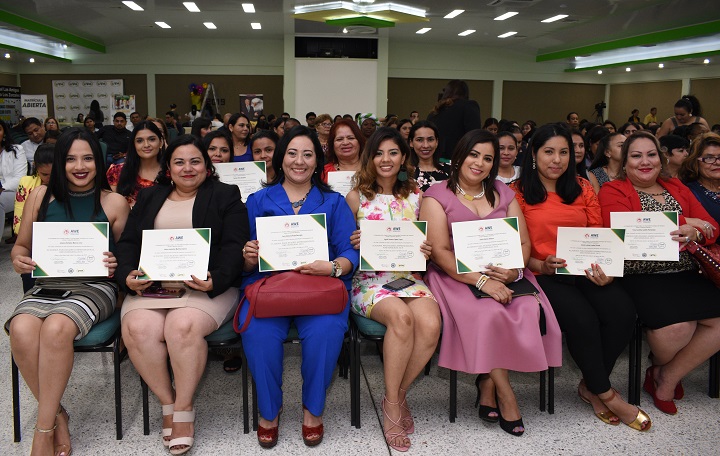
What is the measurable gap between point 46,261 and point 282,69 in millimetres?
17045

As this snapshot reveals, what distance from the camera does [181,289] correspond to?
2.62 meters

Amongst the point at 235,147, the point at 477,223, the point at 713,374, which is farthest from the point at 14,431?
the point at 713,374

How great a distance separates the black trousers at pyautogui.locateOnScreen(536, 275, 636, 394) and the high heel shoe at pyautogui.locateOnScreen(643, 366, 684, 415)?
1.17 ft

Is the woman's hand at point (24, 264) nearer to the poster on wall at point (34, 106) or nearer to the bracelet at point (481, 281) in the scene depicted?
the bracelet at point (481, 281)

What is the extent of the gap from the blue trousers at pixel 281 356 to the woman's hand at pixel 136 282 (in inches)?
18.1

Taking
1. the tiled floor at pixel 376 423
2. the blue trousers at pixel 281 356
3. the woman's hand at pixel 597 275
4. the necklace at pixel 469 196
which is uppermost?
the necklace at pixel 469 196

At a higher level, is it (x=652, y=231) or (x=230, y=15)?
(x=230, y=15)

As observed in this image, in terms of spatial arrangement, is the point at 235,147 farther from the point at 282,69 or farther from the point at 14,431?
the point at 282,69

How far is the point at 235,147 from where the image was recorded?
5.04 metres

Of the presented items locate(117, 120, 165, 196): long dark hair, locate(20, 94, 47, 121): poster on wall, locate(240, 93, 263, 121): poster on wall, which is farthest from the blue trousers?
locate(20, 94, 47, 121): poster on wall

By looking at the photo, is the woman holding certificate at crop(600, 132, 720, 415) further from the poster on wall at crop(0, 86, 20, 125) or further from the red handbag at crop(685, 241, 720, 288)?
the poster on wall at crop(0, 86, 20, 125)

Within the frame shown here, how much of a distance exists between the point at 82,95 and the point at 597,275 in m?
17.9

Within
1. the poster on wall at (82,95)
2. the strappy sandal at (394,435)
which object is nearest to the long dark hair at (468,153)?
the strappy sandal at (394,435)

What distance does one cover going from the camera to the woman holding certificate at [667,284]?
9.18ft
